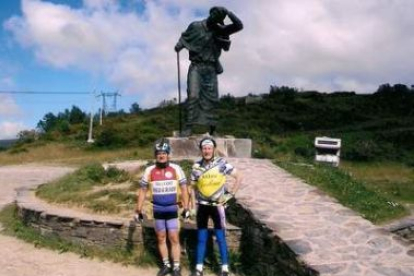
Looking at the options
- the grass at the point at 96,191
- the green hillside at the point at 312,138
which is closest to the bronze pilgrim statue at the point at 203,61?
the green hillside at the point at 312,138

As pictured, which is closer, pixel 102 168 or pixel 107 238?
pixel 107 238

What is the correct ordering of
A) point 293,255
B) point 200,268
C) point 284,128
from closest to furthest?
1. point 293,255
2. point 200,268
3. point 284,128

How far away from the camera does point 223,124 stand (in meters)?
29.5

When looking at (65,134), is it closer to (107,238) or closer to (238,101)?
(238,101)

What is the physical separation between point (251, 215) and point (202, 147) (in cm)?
128

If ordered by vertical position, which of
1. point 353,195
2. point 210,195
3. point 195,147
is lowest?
point 353,195

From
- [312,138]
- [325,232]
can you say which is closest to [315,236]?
[325,232]

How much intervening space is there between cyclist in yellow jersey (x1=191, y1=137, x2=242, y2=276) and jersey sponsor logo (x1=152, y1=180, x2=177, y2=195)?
25cm

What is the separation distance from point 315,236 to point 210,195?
1278mm

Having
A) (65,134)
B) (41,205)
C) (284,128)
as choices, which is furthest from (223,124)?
(41,205)

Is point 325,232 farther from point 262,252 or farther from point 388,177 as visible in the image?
point 388,177

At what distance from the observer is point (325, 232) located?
6.55 m

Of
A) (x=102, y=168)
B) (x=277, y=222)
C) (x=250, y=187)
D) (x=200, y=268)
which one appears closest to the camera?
(x=200, y=268)

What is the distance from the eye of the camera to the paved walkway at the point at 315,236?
574 cm
